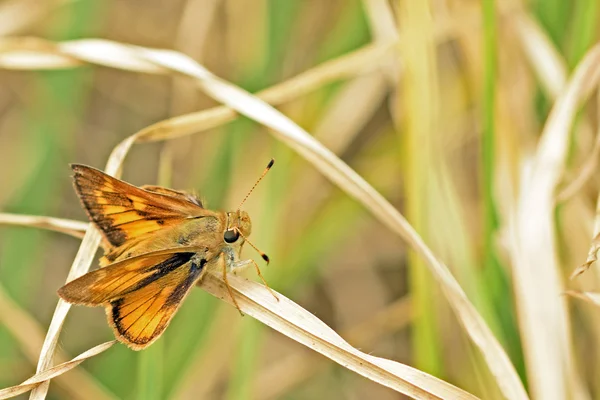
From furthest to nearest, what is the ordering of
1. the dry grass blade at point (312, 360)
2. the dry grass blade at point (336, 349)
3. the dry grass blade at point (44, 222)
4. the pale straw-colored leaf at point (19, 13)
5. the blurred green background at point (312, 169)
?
the pale straw-colored leaf at point (19, 13) < the dry grass blade at point (312, 360) < the blurred green background at point (312, 169) < the dry grass blade at point (44, 222) < the dry grass blade at point (336, 349)

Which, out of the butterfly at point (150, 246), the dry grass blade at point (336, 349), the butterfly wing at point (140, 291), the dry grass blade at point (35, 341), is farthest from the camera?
the dry grass blade at point (35, 341)

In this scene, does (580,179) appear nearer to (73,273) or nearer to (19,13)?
(73,273)

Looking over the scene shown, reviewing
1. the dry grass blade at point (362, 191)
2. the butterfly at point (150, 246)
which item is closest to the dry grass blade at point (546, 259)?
the dry grass blade at point (362, 191)

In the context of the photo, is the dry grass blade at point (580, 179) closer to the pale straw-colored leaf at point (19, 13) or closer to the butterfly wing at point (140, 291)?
the butterfly wing at point (140, 291)

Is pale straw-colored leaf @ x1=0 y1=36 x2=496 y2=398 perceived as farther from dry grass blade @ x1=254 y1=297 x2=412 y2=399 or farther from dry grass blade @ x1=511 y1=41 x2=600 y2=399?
dry grass blade @ x1=254 y1=297 x2=412 y2=399

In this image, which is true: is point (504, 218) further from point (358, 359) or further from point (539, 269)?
point (358, 359)

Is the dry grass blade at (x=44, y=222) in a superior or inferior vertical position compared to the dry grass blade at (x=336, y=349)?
superior

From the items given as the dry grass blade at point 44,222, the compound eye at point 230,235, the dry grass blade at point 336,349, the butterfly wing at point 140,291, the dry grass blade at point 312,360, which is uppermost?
the dry grass blade at point 312,360

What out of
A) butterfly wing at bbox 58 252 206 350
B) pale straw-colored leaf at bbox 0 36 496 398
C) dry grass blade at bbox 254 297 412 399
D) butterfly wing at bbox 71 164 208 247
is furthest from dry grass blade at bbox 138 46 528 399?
dry grass blade at bbox 254 297 412 399
